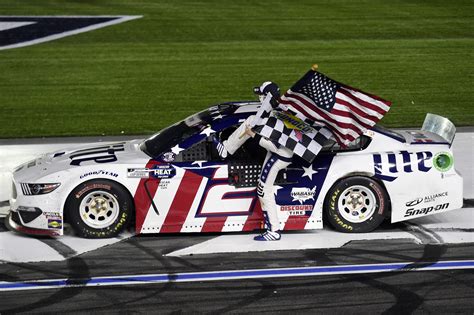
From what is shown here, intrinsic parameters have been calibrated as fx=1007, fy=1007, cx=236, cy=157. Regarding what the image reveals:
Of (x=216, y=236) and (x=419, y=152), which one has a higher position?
(x=419, y=152)

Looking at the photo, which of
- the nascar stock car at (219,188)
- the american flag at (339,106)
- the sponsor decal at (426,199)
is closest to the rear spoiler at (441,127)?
the nascar stock car at (219,188)

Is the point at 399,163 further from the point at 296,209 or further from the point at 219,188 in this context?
the point at 219,188

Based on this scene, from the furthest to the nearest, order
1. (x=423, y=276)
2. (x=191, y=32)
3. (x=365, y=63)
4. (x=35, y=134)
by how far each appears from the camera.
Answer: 1. (x=191, y=32)
2. (x=365, y=63)
3. (x=35, y=134)
4. (x=423, y=276)

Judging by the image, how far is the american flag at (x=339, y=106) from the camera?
1080 cm

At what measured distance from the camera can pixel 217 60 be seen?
23500 mm

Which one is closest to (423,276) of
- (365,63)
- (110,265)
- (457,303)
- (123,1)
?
(457,303)

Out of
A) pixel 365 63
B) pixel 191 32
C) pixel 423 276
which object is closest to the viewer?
pixel 423 276

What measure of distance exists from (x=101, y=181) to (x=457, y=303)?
3.94 m

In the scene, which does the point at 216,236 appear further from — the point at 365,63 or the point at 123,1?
the point at 123,1

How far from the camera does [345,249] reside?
10.4 meters

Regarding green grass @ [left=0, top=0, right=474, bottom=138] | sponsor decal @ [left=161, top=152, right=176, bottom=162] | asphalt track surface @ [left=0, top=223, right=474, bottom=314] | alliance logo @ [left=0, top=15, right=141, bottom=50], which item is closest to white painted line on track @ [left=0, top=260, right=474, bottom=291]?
asphalt track surface @ [left=0, top=223, right=474, bottom=314]

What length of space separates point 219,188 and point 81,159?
61.1 inches

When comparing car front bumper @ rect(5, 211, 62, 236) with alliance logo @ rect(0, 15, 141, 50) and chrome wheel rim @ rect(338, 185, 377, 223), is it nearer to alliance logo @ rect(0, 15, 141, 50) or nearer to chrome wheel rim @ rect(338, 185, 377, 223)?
chrome wheel rim @ rect(338, 185, 377, 223)

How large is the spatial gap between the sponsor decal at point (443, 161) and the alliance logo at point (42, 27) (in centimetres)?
1618
